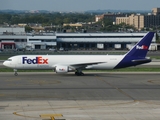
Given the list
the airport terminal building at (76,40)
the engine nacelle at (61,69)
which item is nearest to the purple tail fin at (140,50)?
the engine nacelle at (61,69)

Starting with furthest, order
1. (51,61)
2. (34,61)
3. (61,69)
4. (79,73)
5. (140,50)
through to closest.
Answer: (140,50), (79,73), (51,61), (34,61), (61,69)

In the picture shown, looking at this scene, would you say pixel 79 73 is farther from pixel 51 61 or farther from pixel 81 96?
pixel 81 96

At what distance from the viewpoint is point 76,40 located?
6939 inches

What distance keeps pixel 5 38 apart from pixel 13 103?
123113 millimetres

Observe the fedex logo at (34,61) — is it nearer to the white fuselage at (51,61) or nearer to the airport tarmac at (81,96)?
the white fuselage at (51,61)

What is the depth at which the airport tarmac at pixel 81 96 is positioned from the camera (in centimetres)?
3881

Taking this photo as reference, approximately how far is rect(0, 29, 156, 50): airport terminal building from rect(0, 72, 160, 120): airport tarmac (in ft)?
319

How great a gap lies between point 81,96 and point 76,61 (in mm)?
20573

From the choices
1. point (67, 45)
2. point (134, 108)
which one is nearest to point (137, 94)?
point (134, 108)

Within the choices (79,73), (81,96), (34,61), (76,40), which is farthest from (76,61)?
(76,40)

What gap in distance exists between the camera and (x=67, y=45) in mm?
177625

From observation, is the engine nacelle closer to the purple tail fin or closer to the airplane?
the airplane

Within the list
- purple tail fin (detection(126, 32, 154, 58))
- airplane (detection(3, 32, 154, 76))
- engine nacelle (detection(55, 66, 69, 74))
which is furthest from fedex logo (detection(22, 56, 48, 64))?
purple tail fin (detection(126, 32, 154, 58))

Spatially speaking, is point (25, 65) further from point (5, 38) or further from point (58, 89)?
point (5, 38)
